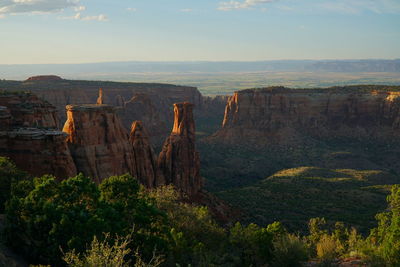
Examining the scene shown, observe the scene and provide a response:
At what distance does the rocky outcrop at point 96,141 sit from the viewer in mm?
41188

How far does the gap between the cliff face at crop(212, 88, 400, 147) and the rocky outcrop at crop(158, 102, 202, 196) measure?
56637 millimetres

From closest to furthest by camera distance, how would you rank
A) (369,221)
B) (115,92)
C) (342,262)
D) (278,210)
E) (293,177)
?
(342,262), (369,221), (278,210), (293,177), (115,92)

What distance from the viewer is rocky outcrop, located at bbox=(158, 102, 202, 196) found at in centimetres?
5534

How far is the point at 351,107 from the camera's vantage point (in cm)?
12200

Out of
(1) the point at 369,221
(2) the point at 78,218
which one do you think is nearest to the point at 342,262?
(2) the point at 78,218

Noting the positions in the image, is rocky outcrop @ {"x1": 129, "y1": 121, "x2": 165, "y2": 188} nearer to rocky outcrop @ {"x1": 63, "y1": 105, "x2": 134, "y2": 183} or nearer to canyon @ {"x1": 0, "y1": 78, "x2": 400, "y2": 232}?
→ canyon @ {"x1": 0, "y1": 78, "x2": 400, "y2": 232}

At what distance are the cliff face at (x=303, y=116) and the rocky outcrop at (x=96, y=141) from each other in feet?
241

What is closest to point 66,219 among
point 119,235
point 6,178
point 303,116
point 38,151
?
point 119,235

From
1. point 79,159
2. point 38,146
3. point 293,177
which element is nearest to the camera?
point 38,146

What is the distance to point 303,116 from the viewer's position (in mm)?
123625

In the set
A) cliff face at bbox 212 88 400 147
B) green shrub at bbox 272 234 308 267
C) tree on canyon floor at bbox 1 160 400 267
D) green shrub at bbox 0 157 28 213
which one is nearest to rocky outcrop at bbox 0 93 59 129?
green shrub at bbox 0 157 28 213

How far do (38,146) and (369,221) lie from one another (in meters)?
38.7

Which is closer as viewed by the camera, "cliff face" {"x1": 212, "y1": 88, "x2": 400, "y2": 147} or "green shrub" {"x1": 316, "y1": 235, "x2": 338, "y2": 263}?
"green shrub" {"x1": 316, "y1": 235, "x2": 338, "y2": 263}

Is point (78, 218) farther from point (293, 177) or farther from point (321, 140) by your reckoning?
point (321, 140)
